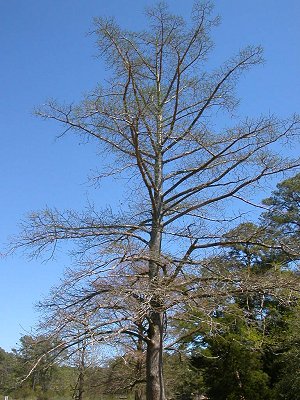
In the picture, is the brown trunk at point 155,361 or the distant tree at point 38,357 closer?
the distant tree at point 38,357

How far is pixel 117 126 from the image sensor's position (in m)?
8.55

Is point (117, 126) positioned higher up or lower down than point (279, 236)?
higher up

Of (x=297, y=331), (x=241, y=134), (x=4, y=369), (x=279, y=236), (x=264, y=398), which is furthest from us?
(x=4, y=369)

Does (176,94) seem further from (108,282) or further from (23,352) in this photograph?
(23,352)

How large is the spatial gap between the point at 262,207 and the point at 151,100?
276cm

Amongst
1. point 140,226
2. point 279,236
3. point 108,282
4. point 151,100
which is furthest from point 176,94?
point 108,282

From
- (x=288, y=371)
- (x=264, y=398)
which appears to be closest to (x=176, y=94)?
(x=288, y=371)

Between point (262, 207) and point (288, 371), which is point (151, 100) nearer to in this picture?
point (262, 207)

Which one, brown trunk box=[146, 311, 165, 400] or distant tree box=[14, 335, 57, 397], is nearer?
distant tree box=[14, 335, 57, 397]

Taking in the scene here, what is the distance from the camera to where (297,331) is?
16.7 metres

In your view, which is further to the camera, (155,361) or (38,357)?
(155,361)

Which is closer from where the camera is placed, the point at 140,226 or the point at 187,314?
the point at 187,314

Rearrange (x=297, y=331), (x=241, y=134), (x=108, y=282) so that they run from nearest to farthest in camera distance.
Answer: (x=108, y=282) < (x=241, y=134) < (x=297, y=331)

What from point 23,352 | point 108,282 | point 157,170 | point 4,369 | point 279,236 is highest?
point 4,369
